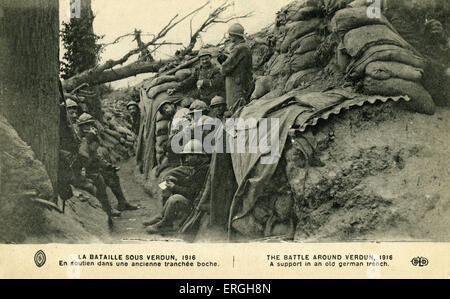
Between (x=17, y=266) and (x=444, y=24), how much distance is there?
17.8ft

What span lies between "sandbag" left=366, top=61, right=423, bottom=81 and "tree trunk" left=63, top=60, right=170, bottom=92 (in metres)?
2.53

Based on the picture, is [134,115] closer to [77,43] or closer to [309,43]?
[77,43]

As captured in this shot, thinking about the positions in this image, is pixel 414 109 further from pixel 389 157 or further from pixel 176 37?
pixel 176 37

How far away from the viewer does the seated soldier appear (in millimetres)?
8812

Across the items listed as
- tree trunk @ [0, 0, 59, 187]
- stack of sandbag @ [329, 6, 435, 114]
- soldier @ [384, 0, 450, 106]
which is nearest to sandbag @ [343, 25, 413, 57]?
stack of sandbag @ [329, 6, 435, 114]

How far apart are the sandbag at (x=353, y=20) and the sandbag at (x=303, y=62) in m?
0.43

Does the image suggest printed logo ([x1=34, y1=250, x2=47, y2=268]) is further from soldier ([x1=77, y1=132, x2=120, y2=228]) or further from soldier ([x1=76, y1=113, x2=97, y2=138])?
soldier ([x1=76, y1=113, x2=97, y2=138])

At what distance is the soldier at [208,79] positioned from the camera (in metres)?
9.28

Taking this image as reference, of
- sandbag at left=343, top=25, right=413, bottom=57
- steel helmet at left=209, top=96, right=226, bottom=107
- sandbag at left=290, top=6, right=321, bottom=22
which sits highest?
sandbag at left=290, top=6, right=321, bottom=22

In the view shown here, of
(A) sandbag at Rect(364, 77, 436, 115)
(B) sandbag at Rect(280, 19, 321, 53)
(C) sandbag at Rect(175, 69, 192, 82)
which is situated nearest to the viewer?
(A) sandbag at Rect(364, 77, 436, 115)

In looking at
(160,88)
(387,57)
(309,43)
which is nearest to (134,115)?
(160,88)

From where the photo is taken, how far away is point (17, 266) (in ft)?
28.7

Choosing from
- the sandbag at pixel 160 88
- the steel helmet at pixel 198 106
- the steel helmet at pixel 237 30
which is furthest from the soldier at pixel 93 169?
the steel helmet at pixel 237 30

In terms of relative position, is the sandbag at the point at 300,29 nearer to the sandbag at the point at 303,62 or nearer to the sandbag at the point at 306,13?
the sandbag at the point at 306,13
